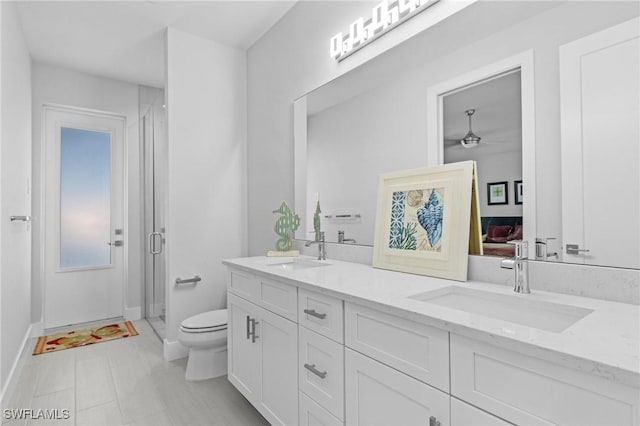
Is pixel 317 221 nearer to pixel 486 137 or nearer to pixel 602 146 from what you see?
pixel 486 137

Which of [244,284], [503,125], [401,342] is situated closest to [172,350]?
[244,284]

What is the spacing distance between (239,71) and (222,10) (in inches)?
24.3

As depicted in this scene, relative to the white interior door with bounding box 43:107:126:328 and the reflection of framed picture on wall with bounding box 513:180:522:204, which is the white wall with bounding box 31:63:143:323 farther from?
the reflection of framed picture on wall with bounding box 513:180:522:204

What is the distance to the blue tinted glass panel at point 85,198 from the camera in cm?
364

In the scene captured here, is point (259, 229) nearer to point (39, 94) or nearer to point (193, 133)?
point (193, 133)

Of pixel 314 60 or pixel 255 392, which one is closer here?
pixel 255 392

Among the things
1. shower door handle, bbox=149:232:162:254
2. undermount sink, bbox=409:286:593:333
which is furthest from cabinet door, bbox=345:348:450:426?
shower door handle, bbox=149:232:162:254

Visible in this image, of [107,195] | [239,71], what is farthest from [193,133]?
[107,195]

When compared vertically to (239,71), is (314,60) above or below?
below

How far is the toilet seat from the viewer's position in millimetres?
2336

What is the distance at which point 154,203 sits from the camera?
11.3ft

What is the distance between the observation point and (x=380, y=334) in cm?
109

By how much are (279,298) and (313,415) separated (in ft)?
1.62

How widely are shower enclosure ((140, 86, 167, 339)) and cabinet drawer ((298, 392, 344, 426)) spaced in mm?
2075
